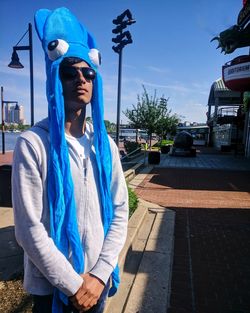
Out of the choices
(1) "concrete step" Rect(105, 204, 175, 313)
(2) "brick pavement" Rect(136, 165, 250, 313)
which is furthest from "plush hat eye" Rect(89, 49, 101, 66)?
(2) "brick pavement" Rect(136, 165, 250, 313)

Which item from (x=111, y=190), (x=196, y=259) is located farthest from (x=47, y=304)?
(x=196, y=259)

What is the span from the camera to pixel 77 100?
162cm

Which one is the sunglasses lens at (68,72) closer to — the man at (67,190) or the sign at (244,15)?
the man at (67,190)

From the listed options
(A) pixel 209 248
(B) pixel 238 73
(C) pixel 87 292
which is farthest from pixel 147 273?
(B) pixel 238 73

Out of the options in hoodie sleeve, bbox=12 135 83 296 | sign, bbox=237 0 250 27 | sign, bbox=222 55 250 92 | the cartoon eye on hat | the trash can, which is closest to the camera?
hoodie sleeve, bbox=12 135 83 296

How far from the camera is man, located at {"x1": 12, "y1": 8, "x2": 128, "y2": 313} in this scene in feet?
4.64

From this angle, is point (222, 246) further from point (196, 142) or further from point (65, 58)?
point (196, 142)

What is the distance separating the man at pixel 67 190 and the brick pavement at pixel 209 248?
1.90 meters

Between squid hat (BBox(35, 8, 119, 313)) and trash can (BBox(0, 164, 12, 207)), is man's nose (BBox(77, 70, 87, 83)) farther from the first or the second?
trash can (BBox(0, 164, 12, 207))

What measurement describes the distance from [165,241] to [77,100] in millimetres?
3818

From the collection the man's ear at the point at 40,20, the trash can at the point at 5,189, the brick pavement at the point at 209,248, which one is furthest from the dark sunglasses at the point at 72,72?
the trash can at the point at 5,189

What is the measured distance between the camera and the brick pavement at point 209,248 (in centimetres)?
334

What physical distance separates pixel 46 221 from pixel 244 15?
74.2ft

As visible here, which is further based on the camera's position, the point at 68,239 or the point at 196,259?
the point at 196,259
